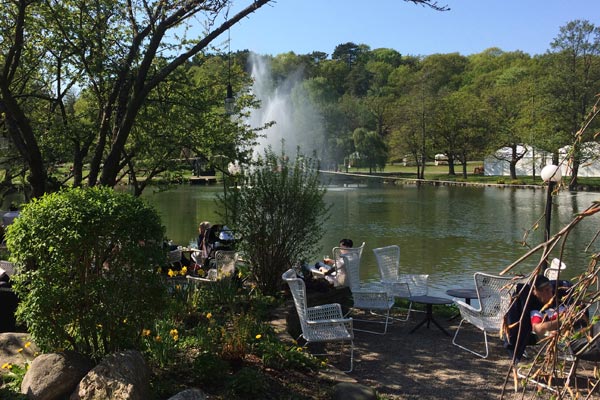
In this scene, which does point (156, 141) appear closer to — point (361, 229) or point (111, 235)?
point (111, 235)

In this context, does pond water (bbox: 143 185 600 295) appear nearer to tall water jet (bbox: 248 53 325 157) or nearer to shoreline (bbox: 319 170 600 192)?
shoreline (bbox: 319 170 600 192)

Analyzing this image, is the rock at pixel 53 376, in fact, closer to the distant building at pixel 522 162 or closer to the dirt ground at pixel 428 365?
the dirt ground at pixel 428 365

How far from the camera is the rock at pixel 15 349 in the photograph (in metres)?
5.41

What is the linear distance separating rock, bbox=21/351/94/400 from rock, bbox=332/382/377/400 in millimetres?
2126

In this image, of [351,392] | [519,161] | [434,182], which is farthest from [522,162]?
[351,392]

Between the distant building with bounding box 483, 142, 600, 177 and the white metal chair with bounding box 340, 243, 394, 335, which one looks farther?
the distant building with bounding box 483, 142, 600, 177

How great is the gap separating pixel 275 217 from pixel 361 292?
179 centimetres

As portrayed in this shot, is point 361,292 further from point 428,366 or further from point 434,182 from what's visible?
point 434,182

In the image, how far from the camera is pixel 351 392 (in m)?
5.01

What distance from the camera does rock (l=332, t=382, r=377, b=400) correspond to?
496cm

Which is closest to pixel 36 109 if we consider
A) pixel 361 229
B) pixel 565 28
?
pixel 361 229

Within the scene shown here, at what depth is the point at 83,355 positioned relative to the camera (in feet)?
15.9

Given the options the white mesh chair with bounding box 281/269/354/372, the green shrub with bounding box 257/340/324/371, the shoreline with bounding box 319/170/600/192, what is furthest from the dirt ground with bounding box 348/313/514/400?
the shoreline with bounding box 319/170/600/192

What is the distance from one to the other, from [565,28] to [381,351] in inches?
1904
